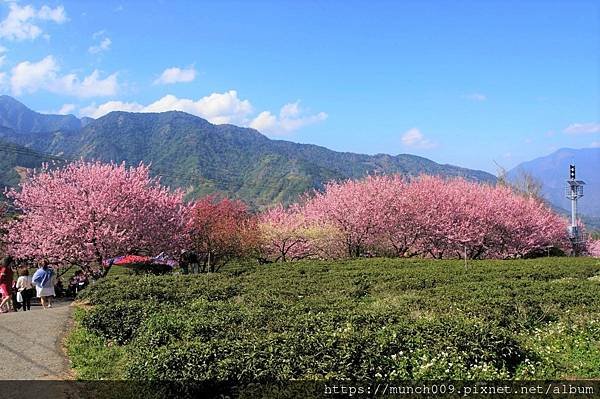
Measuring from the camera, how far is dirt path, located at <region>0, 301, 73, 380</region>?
25.2ft

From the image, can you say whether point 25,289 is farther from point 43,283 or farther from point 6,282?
point 6,282

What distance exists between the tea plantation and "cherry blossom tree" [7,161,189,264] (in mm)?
6657

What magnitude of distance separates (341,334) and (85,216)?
1636 centimetres

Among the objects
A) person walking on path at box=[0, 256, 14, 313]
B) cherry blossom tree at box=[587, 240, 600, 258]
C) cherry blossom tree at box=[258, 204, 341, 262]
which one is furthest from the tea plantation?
cherry blossom tree at box=[587, 240, 600, 258]

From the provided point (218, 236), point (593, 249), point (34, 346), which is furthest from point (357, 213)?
point (593, 249)

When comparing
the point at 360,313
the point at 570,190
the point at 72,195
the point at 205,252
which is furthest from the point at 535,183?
the point at 360,313

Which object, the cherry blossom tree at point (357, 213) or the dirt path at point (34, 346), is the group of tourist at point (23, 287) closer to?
the dirt path at point (34, 346)

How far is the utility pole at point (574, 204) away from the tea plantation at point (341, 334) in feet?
110

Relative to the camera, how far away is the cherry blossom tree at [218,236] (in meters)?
28.8

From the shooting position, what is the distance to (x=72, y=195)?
67.2ft

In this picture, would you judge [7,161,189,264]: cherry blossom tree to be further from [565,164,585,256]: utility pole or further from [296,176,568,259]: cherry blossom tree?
[565,164,585,256]: utility pole

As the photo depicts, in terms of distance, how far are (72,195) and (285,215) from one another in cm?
1513

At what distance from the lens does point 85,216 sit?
20109mm

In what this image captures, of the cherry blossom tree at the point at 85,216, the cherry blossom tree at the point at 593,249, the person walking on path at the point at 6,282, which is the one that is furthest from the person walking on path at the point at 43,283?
the cherry blossom tree at the point at 593,249
